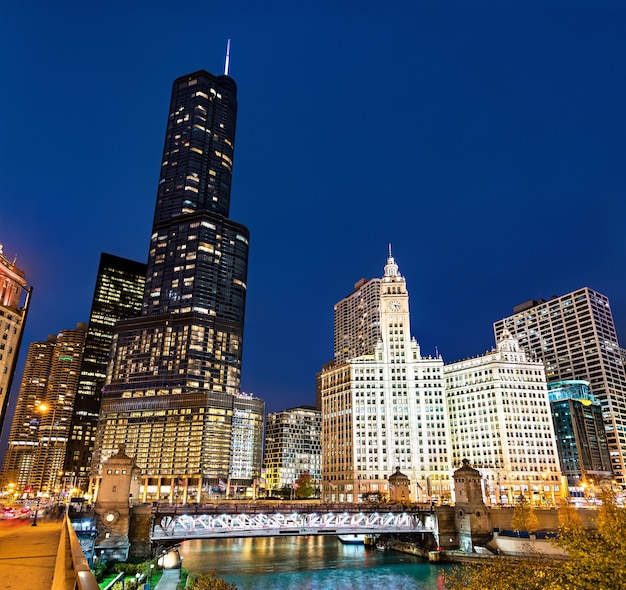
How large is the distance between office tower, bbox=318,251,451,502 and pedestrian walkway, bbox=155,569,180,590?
109m

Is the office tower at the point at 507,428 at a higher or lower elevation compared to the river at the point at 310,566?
higher

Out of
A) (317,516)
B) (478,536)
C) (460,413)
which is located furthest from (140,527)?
(460,413)

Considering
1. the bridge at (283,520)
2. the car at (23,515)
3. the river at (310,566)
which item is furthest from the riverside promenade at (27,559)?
the bridge at (283,520)

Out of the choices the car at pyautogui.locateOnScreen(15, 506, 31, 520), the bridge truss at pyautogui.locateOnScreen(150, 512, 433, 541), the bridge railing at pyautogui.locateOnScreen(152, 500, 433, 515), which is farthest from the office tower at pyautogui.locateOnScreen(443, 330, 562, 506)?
the car at pyautogui.locateOnScreen(15, 506, 31, 520)

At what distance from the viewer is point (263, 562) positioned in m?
91.6

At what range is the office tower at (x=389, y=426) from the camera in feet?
587

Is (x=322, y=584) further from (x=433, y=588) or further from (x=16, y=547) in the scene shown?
(x=16, y=547)

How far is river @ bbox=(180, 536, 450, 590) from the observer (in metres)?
72.6

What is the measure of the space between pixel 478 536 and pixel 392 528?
1602 cm

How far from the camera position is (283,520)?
292ft

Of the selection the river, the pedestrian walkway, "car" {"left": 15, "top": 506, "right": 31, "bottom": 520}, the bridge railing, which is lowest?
the river

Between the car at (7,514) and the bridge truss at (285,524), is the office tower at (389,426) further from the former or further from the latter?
the car at (7,514)

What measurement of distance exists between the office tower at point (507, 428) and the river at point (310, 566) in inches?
3172

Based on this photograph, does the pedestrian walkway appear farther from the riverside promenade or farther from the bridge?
the riverside promenade
